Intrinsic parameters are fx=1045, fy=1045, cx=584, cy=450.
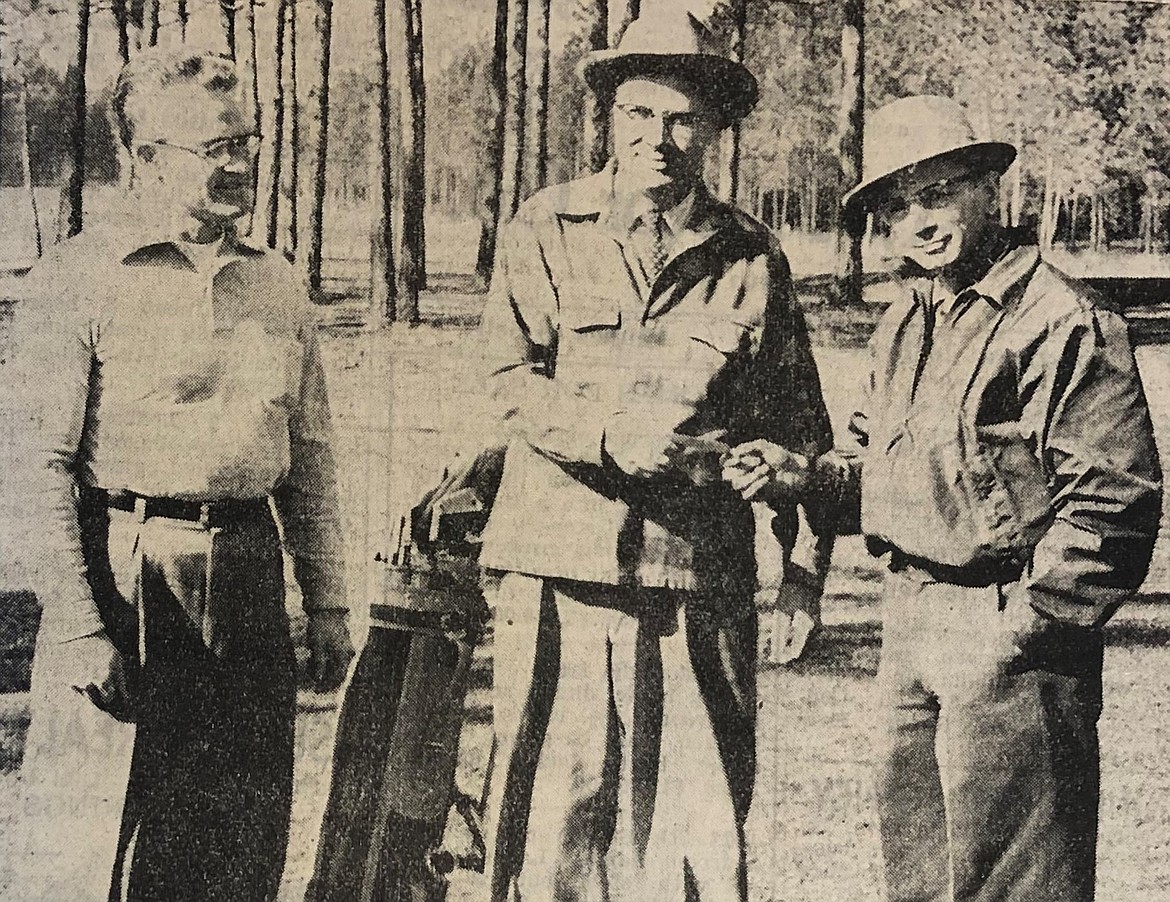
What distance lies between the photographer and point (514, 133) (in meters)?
1.57

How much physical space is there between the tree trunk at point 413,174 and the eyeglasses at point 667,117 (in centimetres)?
30

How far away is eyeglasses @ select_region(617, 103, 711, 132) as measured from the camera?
1542mm

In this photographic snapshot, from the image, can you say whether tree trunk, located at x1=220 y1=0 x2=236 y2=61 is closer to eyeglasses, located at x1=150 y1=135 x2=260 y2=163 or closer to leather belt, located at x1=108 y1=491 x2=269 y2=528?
eyeglasses, located at x1=150 y1=135 x2=260 y2=163

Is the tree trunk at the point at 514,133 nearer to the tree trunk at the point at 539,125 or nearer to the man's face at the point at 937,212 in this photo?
the tree trunk at the point at 539,125

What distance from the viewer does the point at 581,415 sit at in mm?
1525

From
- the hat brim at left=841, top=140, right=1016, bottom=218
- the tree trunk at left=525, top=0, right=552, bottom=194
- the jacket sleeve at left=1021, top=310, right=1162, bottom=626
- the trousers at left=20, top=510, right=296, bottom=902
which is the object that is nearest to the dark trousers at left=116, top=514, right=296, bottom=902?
the trousers at left=20, top=510, right=296, bottom=902

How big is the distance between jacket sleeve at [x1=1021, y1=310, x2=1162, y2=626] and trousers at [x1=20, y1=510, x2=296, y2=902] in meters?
1.14

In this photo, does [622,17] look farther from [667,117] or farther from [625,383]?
[625,383]

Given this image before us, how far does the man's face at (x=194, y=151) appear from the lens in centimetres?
153

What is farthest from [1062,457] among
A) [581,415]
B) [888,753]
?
[581,415]

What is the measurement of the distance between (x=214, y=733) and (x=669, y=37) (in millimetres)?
1220

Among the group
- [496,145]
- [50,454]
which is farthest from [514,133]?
[50,454]

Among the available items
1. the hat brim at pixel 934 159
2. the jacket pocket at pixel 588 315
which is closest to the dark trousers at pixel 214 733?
the jacket pocket at pixel 588 315

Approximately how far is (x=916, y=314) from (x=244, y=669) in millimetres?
1123
